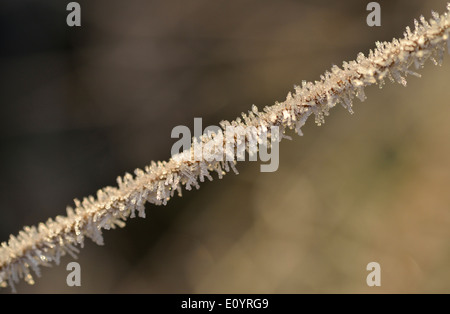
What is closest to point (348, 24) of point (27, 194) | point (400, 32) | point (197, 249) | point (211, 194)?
point (400, 32)

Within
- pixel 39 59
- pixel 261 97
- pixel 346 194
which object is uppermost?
pixel 39 59

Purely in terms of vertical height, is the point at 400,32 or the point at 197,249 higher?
the point at 400,32

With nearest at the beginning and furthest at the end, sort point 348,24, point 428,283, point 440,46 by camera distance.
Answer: point 440,46 → point 428,283 → point 348,24

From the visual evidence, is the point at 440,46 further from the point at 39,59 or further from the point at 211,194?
the point at 39,59

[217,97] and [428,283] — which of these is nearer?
[428,283]

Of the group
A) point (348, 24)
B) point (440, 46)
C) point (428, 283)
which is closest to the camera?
point (440, 46)

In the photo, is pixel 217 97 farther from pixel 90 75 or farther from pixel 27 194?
pixel 27 194

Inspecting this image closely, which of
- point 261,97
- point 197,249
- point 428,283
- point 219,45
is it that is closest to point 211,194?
point 197,249
